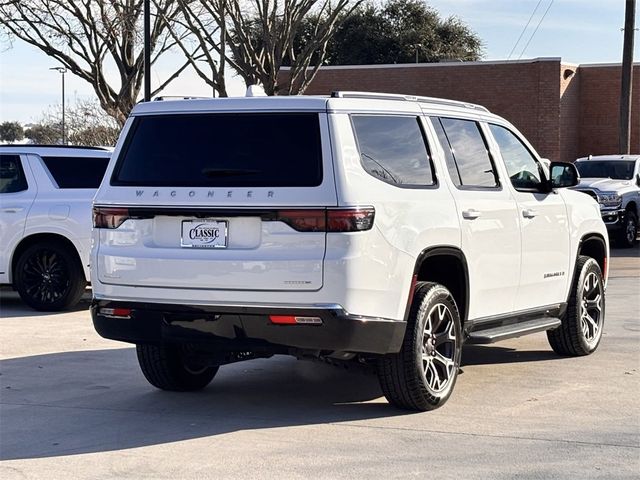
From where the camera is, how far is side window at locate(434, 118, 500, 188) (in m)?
7.78

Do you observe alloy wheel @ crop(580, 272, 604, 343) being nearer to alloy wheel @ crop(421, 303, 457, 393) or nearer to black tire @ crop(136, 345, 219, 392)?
alloy wheel @ crop(421, 303, 457, 393)

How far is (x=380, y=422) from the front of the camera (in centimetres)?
694

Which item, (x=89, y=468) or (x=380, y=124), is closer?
(x=89, y=468)

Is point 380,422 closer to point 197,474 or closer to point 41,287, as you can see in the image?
point 197,474

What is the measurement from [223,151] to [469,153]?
2.02 metres

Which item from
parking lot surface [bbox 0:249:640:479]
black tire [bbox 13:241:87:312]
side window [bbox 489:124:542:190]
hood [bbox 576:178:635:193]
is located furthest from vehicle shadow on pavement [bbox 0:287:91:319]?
hood [bbox 576:178:635:193]

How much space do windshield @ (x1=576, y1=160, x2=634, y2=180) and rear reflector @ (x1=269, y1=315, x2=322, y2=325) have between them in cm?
1823

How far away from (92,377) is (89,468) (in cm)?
269

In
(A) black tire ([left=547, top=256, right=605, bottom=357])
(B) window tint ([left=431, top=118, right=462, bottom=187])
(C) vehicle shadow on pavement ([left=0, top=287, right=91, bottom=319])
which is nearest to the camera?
(B) window tint ([left=431, top=118, right=462, bottom=187])

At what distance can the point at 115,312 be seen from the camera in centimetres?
702

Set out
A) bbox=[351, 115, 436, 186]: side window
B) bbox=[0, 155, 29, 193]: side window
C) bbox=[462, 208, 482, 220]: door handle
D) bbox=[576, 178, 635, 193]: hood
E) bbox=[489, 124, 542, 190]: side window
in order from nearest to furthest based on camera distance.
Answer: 1. bbox=[351, 115, 436, 186]: side window
2. bbox=[462, 208, 482, 220]: door handle
3. bbox=[489, 124, 542, 190]: side window
4. bbox=[0, 155, 29, 193]: side window
5. bbox=[576, 178, 635, 193]: hood

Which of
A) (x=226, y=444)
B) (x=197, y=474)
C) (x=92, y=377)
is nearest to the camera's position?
(x=197, y=474)

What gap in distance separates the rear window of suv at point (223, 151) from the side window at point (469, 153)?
139cm

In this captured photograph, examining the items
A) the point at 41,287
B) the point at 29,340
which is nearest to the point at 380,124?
the point at 29,340
